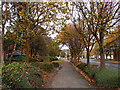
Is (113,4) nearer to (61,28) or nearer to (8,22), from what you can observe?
(61,28)

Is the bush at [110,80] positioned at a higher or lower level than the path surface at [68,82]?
higher

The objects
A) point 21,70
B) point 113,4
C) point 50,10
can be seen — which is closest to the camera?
point 21,70

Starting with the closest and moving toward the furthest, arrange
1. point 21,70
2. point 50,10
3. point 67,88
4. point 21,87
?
1. point 21,87
2. point 21,70
3. point 67,88
4. point 50,10

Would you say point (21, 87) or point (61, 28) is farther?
point (61, 28)

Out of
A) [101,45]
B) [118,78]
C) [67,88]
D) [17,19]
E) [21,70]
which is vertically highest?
[17,19]

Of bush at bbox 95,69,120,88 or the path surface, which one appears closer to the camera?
bush at bbox 95,69,120,88

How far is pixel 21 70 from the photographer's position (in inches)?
218

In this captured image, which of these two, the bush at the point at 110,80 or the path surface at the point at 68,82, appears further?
the path surface at the point at 68,82

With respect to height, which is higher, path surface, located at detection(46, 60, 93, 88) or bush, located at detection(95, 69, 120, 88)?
bush, located at detection(95, 69, 120, 88)

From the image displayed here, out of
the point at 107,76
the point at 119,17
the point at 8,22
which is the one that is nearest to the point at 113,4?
the point at 119,17

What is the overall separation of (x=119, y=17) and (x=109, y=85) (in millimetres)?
5112

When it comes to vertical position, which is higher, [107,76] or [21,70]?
[21,70]

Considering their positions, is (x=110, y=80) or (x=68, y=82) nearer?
(x=110, y=80)

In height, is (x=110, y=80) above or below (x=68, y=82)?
above
